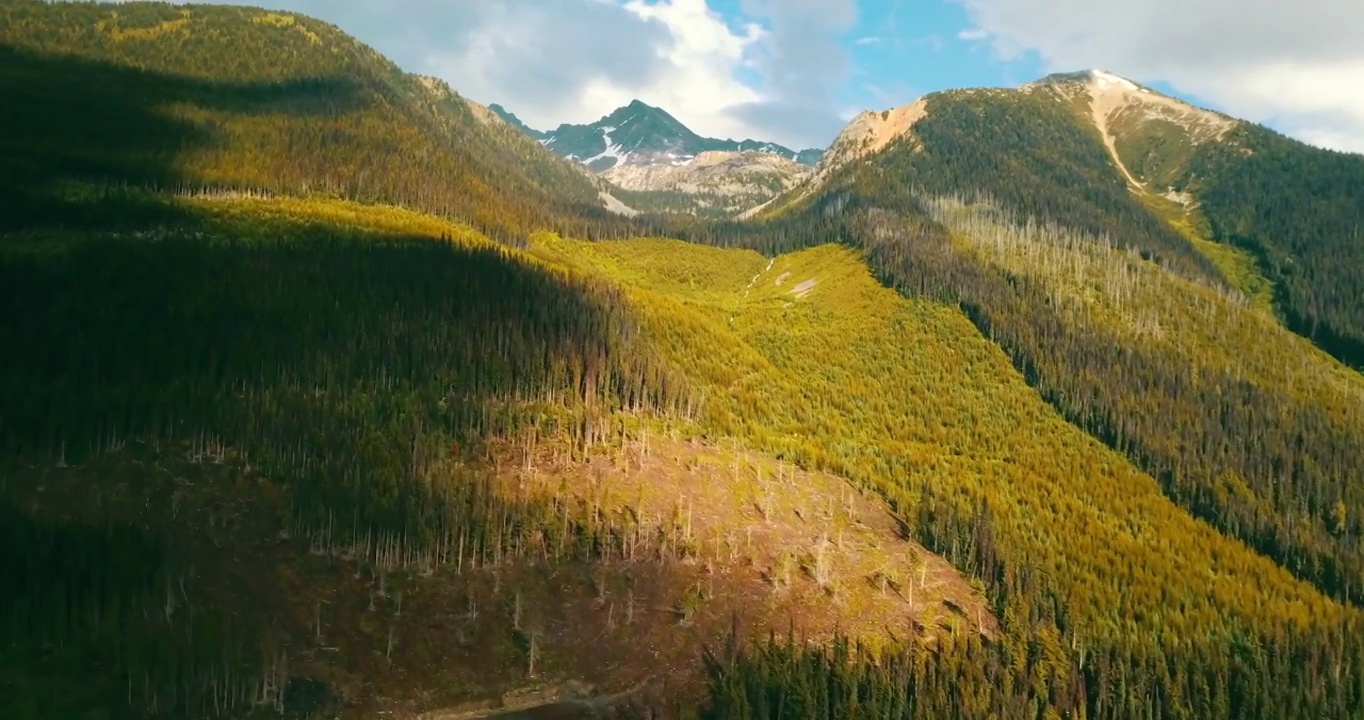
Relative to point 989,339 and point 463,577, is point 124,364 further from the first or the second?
point 989,339

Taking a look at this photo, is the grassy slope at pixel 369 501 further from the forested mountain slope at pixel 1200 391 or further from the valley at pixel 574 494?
the forested mountain slope at pixel 1200 391

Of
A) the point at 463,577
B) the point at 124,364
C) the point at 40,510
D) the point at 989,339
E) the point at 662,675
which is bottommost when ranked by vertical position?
the point at 662,675

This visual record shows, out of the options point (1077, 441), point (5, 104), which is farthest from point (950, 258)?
point (5, 104)

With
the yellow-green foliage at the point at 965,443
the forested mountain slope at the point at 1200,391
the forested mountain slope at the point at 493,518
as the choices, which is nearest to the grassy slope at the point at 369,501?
the forested mountain slope at the point at 493,518

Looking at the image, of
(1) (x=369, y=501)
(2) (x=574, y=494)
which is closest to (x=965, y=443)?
(2) (x=574, y=494)

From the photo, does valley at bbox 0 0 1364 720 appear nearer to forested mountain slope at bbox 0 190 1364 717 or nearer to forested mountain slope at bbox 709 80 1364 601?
forested mountain slope at bbox 0 190 1364 717

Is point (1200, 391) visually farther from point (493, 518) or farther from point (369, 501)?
point (369, 501)

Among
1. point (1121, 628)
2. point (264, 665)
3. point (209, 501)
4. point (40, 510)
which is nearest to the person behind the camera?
point (264, 665)

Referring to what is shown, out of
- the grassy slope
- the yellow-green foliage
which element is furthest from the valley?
the yellow-green foliage
